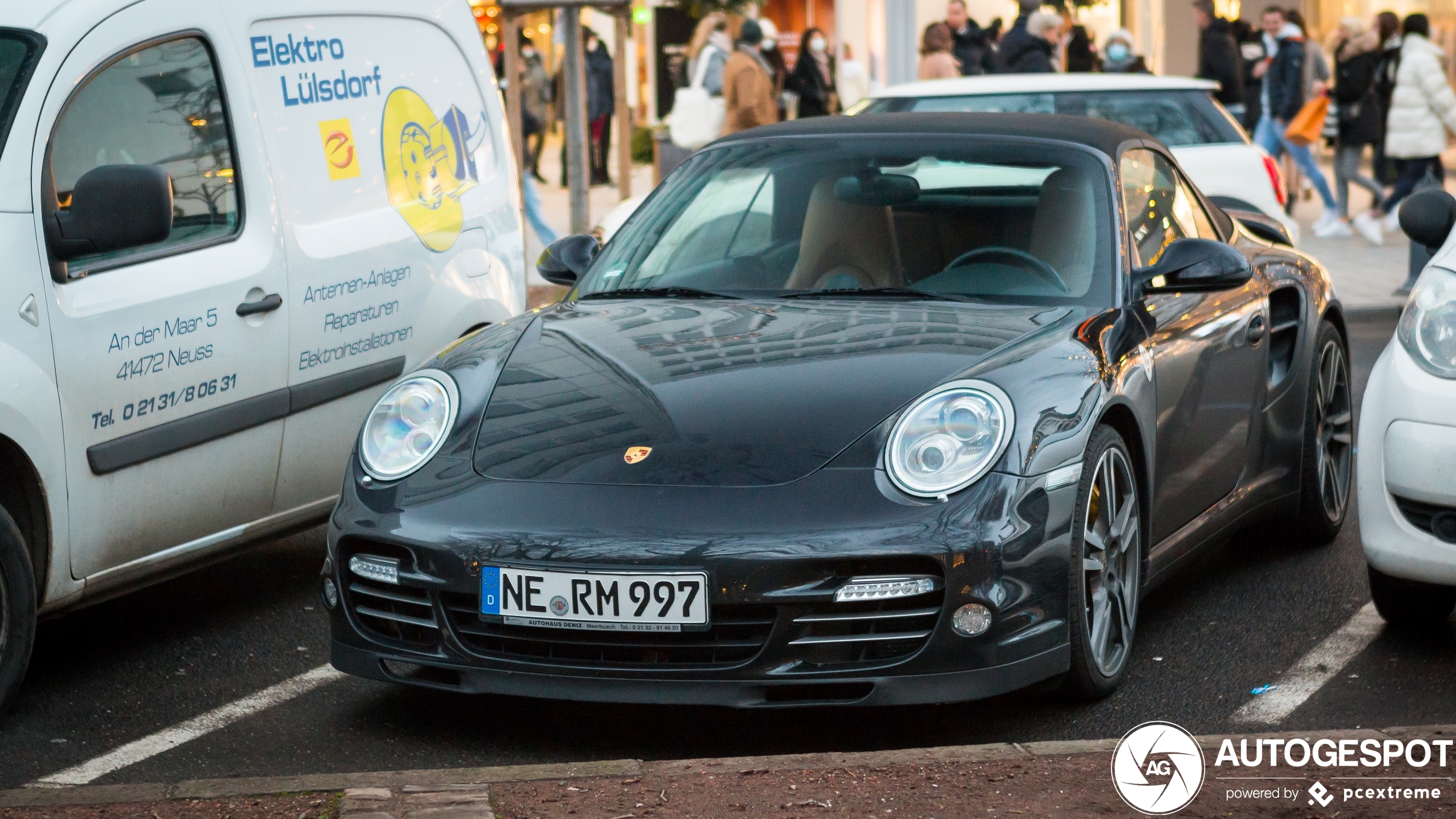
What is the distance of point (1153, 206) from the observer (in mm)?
5426

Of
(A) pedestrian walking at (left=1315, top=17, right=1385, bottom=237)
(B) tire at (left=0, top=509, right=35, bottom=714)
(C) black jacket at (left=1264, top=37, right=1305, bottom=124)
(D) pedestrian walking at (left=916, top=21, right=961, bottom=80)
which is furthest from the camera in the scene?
(C) black jacket at (left=1264, top=37, right=1305, bottom=124)

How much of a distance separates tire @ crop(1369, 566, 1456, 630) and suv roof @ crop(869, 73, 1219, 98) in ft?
18.1

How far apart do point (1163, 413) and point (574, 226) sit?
29.5ft

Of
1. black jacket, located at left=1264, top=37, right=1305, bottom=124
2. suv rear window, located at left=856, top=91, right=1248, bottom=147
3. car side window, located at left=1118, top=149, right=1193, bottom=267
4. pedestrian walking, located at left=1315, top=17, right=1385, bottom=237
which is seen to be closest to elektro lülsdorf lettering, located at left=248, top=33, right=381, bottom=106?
car side window, located at left=1118, top=149, right=1193, bottom=267

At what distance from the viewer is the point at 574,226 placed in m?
13.5

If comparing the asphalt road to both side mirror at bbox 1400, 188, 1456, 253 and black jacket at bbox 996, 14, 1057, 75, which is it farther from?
black jacket at bbox 996, 14, 1057, 75

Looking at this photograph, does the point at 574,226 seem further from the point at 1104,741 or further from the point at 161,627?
the point at 1104,741

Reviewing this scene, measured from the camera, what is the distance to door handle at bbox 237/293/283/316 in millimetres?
5176

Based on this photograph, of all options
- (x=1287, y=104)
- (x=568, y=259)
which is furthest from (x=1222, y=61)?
(x=568, y=259)

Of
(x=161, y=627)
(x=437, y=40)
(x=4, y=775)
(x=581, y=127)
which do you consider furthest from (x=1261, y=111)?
(x=4, y=775)

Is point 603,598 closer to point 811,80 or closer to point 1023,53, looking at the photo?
point 1023,53

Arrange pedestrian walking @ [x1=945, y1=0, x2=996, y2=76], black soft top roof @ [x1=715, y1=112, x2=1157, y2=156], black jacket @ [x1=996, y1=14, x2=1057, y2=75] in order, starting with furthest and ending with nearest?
pedestrian walking @ [x1=945, y1=0, x2=996, y2=76] < black jacket @ [x1=996, y1=14, x2=1057, y2=75] < black soft top roof @ [x1=715, y1=112, x2=1157, y2=156]

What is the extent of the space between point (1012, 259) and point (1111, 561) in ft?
2.84
